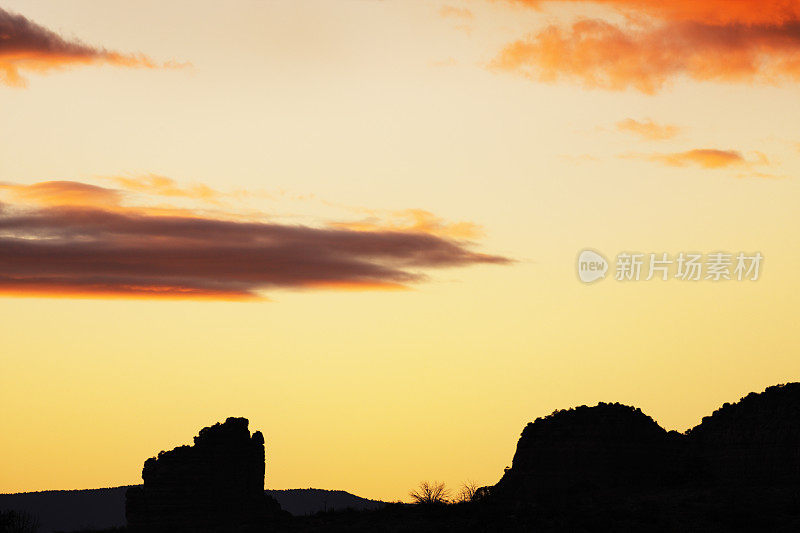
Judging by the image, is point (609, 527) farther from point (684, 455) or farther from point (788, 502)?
point (684, 455)

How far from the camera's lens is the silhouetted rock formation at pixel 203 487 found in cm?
7144

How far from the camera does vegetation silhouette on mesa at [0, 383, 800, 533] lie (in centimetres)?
5785

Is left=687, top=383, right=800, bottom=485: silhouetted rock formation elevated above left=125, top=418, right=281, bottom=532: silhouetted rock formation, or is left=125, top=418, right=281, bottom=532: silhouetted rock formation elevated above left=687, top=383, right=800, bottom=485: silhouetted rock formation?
left=687, top=383, right=800, bottom=485: silhouetted rock formation

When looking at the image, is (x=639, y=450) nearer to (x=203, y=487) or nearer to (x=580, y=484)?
(x=580, y=484)

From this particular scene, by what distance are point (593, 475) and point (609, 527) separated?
11.2 m

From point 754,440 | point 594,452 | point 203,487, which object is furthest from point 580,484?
point 203,487

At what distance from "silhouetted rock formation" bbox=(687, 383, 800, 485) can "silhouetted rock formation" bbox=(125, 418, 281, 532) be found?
2377cm

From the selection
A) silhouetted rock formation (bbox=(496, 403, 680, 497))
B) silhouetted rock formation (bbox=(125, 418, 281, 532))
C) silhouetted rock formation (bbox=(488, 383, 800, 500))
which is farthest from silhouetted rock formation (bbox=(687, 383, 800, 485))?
silhouetted rock formation (bbox=(125, 418, 281, 532))

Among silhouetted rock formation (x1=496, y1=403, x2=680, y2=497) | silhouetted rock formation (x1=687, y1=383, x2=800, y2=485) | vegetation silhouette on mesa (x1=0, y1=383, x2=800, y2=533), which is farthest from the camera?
silhouetted rock formation (x1=496, y1=403, x2=680, y2=497)

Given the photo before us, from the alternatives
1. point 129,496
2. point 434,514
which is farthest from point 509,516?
point 129,496

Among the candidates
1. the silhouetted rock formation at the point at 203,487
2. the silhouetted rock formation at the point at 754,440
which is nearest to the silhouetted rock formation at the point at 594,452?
the silhouetted rock formation at the point at 754,440

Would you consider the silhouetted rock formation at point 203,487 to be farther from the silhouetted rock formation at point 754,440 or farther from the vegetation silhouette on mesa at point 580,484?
the silhouetted rock formation at point 754,440

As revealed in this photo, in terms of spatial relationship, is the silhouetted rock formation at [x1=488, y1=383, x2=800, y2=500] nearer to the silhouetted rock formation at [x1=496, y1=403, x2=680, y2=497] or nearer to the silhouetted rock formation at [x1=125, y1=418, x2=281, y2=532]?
the silhouetted rock formation at [x1=496, y1=403, x2=680, y2=497]

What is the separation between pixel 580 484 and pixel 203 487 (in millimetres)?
20748
